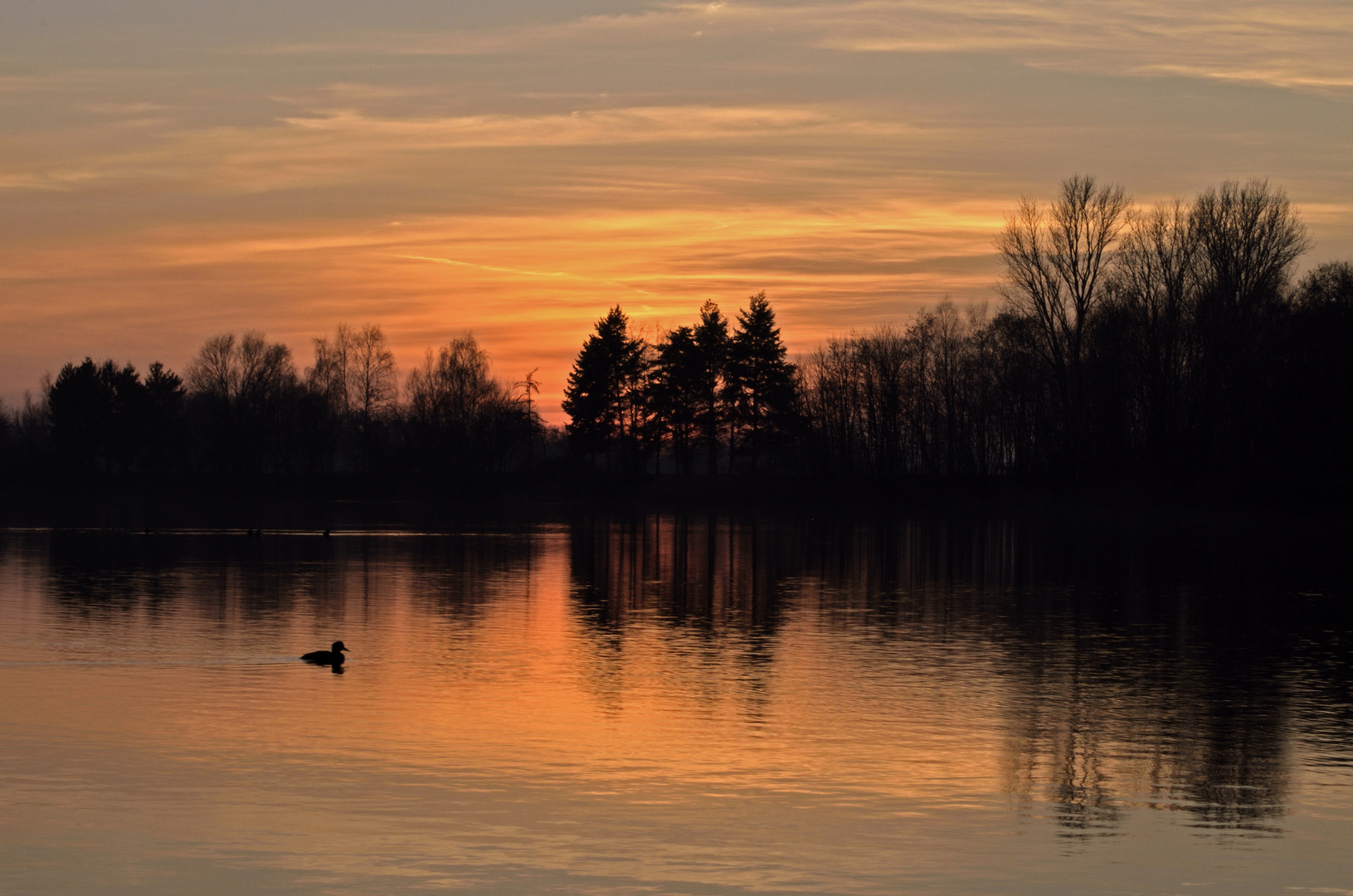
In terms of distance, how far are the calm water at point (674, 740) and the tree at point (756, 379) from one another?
73.1 metres

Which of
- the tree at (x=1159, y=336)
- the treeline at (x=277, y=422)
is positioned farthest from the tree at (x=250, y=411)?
the tree at (x=1159, y=336)

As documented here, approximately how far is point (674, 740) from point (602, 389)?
96.9 meters

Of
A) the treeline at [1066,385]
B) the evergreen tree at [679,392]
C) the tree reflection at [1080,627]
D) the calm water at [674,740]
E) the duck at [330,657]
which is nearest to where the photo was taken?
the calm water at [674,740]

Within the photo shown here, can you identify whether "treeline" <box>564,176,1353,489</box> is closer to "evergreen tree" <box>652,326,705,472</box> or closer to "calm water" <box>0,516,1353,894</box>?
"evergreen tree" <box>652,326,705,472</box>

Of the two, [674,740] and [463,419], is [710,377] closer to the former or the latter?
[463,419]

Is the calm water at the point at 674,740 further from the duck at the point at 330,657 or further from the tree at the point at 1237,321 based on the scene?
the tree at the point at 1237,321

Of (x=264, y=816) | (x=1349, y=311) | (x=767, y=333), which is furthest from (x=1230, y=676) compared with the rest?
(x=767, y=333)

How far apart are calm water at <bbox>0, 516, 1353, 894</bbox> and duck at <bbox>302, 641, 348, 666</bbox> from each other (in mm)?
294

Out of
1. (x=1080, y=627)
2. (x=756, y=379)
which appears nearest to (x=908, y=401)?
(x=756, y=379)

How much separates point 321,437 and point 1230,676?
382ft

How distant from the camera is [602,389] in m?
112

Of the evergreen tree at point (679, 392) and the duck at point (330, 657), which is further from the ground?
the evergreen tree at point (679, 392)

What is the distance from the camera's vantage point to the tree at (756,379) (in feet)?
351

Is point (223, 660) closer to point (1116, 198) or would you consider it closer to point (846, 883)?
point (846, 883)
